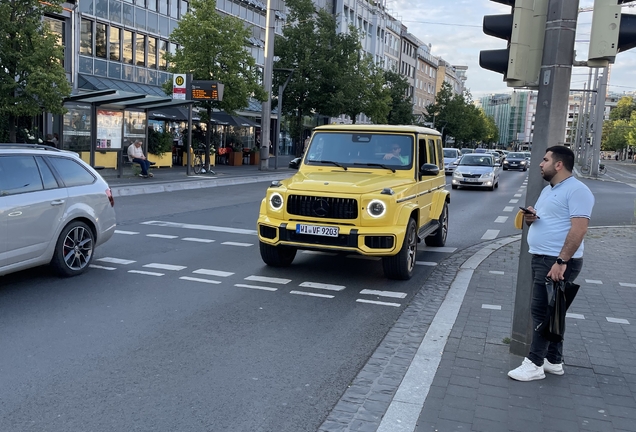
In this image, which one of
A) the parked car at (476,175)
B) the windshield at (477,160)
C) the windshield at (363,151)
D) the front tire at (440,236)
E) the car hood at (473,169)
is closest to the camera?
the windshield at (363,151)

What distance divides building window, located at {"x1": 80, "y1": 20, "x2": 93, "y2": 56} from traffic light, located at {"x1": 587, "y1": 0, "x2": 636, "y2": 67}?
1217 inches

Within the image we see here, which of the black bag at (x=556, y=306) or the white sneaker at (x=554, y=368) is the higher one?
the black bag at (x=556, y=306)

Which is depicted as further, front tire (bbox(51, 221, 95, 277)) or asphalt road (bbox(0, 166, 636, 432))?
front tire (bbox(51, 221, 95, 277))

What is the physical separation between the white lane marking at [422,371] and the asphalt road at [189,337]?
431mm

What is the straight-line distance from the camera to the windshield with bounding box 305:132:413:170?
9438mm

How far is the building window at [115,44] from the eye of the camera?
34031mm

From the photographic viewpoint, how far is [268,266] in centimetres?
911

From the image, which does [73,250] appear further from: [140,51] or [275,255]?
[140,51]

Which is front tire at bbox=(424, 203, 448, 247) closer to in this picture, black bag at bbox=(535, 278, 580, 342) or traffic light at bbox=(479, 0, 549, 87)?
traffic light at bbox=(479, 0, 549, 87)

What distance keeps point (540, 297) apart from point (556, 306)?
18 centimetres

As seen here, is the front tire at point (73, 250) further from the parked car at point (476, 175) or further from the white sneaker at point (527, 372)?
the parked car at point (476, 175)

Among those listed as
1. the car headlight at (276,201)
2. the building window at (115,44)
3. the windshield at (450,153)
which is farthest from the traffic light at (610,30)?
the windshield at (450,153)

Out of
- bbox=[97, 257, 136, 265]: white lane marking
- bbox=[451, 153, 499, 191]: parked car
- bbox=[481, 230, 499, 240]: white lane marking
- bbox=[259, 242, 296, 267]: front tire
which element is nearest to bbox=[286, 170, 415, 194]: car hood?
bbox=[259, 242, 296, 267]: front tire

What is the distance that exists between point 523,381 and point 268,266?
4886mm
